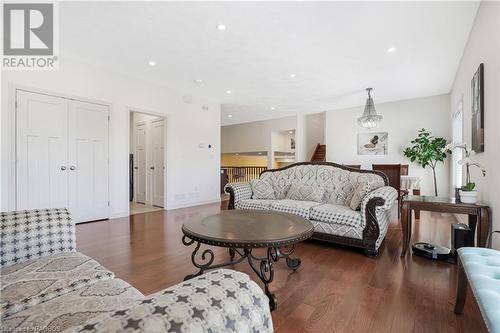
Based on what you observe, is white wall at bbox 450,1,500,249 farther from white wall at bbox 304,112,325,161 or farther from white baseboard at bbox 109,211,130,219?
white wall at bbox 304,112,325,161

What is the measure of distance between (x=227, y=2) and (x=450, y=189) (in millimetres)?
6089

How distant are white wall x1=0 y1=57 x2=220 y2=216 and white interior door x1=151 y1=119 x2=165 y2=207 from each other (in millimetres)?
350

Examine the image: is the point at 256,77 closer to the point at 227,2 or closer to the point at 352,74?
the point at 352,74

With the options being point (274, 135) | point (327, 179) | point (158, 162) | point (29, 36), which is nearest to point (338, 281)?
point (327, 179)

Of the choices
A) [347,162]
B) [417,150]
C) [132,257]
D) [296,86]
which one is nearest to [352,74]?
[296,86]

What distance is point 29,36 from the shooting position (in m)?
3.17

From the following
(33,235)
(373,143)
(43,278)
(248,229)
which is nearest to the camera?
(43,278)

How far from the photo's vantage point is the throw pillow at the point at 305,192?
11.3 feet

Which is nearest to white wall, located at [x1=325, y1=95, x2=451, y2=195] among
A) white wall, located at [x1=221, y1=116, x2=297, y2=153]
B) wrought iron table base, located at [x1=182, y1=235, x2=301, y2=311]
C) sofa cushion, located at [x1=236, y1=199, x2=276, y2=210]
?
white wall, located at [x1=221, y1=116, x2=297, y2=153]

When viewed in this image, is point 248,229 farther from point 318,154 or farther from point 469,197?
point 318,154

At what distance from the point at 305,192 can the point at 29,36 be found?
426 centimetres

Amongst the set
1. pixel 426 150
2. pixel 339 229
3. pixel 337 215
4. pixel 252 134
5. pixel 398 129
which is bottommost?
pixel 339 229

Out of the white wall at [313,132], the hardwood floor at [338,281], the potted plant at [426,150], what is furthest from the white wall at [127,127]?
the potted plant at [426,150]

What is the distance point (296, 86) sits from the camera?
527 cm
